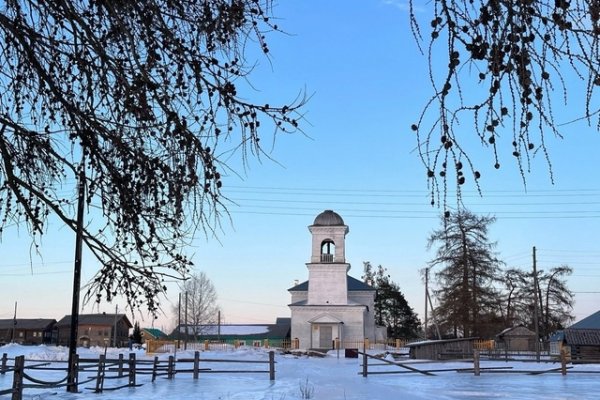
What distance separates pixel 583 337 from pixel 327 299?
18.4 meters

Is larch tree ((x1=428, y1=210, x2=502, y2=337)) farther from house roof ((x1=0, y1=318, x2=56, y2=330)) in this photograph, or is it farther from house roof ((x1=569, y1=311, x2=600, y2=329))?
house roof ((x1=0, y1=318, x2=56, y2=330))

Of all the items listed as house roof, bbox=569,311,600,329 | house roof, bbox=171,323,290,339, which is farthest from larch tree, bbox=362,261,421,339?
house roof, bbox=569,311,600,329

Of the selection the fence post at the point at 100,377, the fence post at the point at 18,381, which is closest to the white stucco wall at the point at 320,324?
the fence post at the point at 100,377

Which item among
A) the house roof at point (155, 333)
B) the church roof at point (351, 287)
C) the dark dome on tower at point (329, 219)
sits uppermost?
the dark dome on tower at point (329, 219)

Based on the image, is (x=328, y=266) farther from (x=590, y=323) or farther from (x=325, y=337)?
(x=590, y=323)

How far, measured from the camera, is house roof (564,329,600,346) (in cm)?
3994

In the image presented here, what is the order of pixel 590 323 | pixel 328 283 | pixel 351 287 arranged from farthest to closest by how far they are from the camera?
1. pixel 351 287
2. pixel 328 283
3. pixel 590 323

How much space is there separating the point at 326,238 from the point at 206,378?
28.1m

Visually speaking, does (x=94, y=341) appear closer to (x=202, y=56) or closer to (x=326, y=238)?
(x=326, y=238)

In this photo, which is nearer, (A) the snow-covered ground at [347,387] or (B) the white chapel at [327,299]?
(A) the snow-covered ground at [347,387]

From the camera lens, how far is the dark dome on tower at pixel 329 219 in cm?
4847

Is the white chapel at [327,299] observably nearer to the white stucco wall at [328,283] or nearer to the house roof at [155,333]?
the white stucco wall at [328,283]

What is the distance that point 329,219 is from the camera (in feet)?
160

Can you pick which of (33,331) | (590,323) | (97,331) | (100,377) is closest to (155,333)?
(97,331)
